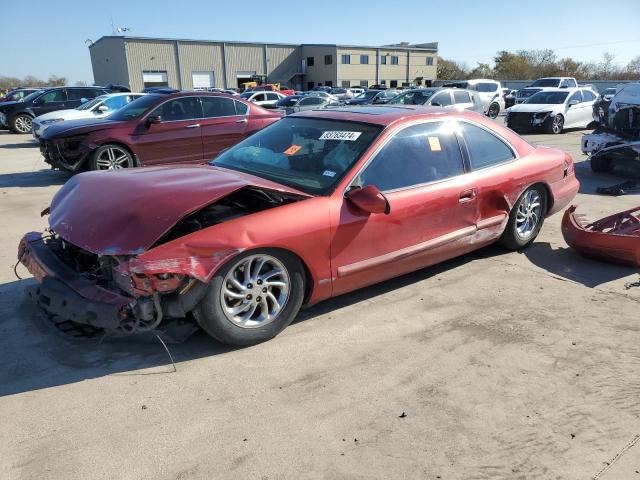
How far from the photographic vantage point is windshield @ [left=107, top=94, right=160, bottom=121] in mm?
8930

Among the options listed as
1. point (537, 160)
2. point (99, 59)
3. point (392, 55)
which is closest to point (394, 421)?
point (537, 160)

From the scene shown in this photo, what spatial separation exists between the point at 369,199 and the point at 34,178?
8.67 m

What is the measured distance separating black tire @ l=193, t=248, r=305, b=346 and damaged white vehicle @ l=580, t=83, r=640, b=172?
8359mm

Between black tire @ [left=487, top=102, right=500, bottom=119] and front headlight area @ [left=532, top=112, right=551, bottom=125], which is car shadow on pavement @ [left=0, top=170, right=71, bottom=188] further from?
black tire @ [left=487, top=102, right=500, bottom=119]

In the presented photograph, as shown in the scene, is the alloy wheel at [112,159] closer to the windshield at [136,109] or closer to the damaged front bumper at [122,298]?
the windshield at [136,109]

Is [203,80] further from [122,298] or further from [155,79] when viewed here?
[122,298]

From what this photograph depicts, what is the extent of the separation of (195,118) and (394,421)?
7.92 metres

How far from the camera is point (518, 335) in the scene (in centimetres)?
356

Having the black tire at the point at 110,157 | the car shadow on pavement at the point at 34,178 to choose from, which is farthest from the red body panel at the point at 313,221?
the car shadow on pavement at the point at 34,178

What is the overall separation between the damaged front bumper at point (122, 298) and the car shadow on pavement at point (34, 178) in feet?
22.5

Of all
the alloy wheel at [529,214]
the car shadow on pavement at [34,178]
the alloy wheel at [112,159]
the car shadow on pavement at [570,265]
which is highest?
the alloy wheel at [112,159]

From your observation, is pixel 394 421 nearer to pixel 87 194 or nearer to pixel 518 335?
pixel 518 335

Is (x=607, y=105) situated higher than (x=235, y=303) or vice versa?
(x=607, y=105)

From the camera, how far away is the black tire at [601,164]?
395 inches
